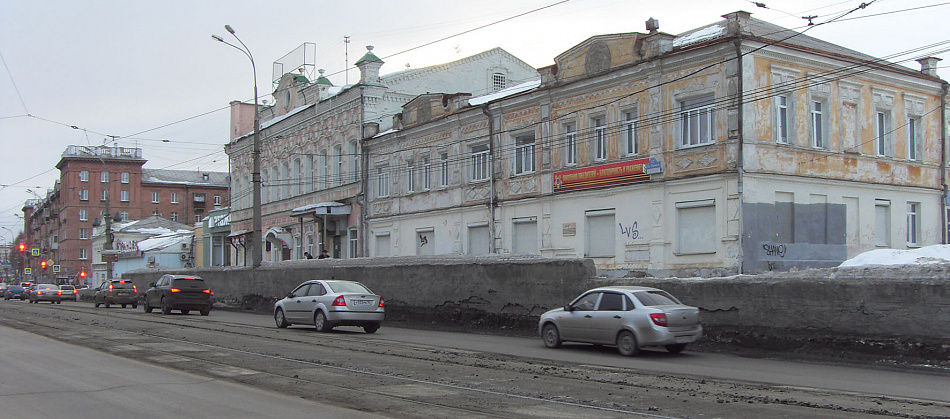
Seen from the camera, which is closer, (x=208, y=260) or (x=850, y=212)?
(x=850, y=212)

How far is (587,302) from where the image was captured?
16.9 metres

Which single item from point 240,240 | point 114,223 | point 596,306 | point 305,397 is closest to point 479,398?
point 305,397

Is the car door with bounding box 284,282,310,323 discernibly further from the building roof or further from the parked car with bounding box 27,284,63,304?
the building roof

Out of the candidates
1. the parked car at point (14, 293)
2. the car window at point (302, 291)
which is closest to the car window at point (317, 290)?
the car window at point (302, 291)

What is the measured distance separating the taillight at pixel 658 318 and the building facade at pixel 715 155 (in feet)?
31.6

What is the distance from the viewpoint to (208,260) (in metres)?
63.2

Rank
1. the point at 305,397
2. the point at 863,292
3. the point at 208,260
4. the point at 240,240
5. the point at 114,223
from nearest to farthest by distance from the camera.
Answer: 1. the point at 305,397
2. the point at 863,292
3. the point at 240,240
4. the point at 208,260
5. the point at 114,223

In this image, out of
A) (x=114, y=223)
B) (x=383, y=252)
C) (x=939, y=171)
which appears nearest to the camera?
(x=939, y=171)

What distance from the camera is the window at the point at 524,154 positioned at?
106ft

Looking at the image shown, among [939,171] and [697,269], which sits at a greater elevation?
[939,171]

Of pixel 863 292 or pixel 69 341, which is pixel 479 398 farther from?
pixel 69 341

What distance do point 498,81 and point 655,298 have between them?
30.6 metres

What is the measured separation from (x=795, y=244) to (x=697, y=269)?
311 cm

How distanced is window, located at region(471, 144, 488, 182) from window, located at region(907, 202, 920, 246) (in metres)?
15.9
